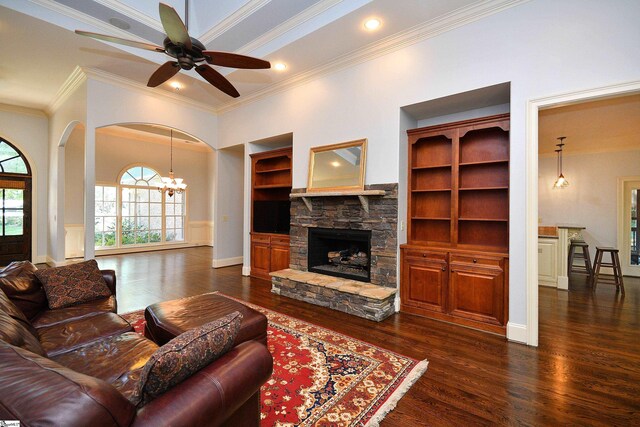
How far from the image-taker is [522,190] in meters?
2.95

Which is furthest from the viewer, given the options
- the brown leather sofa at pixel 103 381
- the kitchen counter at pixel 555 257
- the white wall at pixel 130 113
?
the kitchen counter at pixel 555 257

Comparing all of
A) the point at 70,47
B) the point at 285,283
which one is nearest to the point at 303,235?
the point at 285,283

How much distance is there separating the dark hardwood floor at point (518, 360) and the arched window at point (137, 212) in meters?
4.92

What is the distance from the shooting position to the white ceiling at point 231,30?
10.7ft

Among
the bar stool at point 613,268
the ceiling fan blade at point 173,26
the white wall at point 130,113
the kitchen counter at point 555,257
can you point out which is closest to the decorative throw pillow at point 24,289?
the white wall at point 130,113

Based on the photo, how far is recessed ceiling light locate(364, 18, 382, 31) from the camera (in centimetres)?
334

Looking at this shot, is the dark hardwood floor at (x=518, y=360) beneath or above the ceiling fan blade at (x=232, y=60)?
beneath

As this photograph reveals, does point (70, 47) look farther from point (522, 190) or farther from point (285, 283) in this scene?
point (522, 190)

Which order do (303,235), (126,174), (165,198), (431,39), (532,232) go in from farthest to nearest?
(165,198)
(126,174)
(303,235)
(431,39)
(532,232)

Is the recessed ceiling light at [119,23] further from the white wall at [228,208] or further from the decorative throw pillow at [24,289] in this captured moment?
the decorative throw pillow at [24,289]

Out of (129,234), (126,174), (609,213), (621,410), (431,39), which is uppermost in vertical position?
(431,39)

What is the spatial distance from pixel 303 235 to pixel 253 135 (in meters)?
2.36

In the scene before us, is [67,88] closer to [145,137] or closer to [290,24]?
[145,137]

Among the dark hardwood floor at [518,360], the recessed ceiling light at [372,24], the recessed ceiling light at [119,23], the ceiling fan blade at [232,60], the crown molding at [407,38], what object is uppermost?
the recessed ceiling light at [119,23]
